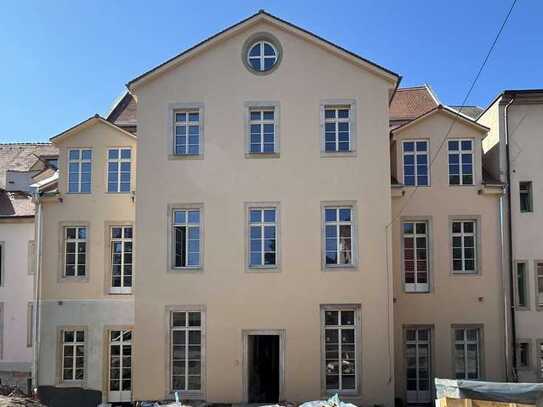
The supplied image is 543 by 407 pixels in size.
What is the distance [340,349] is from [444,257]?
15.3 feet

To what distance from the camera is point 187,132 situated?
18.5 meters

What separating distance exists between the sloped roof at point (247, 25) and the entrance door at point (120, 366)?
25.5 feet

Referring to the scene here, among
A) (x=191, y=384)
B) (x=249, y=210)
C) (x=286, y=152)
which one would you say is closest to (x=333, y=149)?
(x=286, y=152)

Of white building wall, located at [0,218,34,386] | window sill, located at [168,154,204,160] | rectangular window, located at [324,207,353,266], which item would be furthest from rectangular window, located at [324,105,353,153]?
white building wall, located at [0,218,34,386]

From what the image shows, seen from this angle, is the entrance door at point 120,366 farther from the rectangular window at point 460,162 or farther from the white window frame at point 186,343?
the rectangular window at point 460,162

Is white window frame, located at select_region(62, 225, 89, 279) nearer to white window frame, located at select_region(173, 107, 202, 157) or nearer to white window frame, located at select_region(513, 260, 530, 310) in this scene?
white window frame, located at select_region(173, 107, 202, 157)

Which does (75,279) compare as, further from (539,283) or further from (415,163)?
(539,283)

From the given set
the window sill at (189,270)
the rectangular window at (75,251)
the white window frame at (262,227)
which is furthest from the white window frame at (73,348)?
the white window frame at (262,227)

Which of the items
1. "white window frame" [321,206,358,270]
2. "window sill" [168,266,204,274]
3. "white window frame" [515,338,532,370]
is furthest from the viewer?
"white window frame" [515,338,532,370]

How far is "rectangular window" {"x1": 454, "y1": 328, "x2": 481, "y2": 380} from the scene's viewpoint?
19.1 m

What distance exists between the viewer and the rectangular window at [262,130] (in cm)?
1834

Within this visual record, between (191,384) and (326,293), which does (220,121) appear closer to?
(326,293)

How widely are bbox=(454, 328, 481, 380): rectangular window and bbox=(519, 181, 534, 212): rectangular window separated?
4.19 m

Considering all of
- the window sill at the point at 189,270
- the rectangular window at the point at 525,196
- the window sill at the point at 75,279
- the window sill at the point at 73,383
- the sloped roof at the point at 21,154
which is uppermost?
the sloped roof at the point at 21,154
